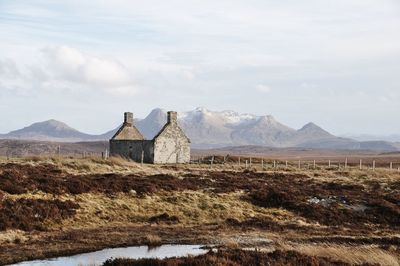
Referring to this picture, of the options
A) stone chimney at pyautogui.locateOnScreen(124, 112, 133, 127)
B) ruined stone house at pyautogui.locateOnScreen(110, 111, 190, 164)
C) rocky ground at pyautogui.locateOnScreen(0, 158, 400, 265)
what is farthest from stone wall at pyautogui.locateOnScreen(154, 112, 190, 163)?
rocky ground at pyautogui.locateOnScreen(0, 158, 400, 265)

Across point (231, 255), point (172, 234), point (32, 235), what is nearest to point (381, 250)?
point (231, 255)

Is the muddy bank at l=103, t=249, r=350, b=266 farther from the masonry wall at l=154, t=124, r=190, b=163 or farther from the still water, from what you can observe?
the masonry wall at l=154, t=124, r=190, b=163

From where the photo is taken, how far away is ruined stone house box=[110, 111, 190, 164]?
68.4 m

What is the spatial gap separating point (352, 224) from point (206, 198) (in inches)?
375

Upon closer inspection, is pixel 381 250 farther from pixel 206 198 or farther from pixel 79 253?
pixel 206 198

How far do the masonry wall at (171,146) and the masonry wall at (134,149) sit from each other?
0.86m

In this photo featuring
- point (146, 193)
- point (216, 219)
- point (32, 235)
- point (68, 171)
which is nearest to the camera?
point (32, 235)

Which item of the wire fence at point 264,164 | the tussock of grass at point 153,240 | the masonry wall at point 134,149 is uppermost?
the masonry wall at point 134,149

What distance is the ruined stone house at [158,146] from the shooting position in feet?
225

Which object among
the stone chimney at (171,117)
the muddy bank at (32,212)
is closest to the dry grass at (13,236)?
the muddy bank at (32,212)

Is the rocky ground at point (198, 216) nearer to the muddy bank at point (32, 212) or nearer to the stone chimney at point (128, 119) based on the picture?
the muddy bank at point (32, 212)

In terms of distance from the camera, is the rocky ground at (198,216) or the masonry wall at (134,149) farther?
the masonry wall at (134,149)

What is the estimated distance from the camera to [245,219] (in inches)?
1319

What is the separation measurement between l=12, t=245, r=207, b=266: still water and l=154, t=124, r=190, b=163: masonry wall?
45.4 metres
